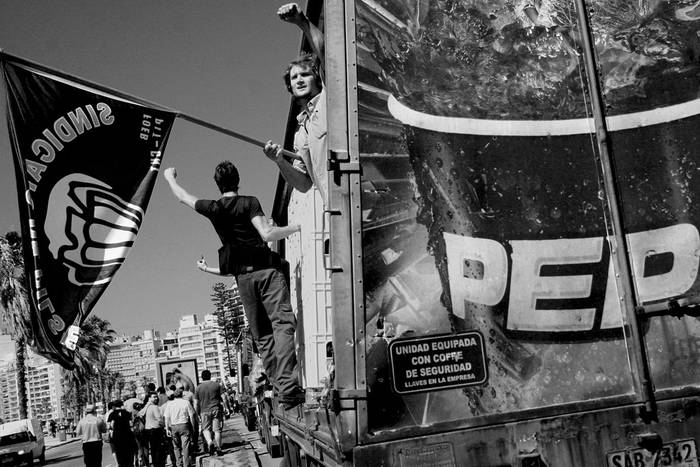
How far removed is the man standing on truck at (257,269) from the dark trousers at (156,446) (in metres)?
10.9

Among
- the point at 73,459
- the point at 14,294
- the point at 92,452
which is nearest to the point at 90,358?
the point at 14,294

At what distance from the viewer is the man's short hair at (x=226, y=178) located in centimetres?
530

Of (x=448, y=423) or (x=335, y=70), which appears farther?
(x=335, y=70)

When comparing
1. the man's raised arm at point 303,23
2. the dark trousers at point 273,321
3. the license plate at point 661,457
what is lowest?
the license plate at point 661,457

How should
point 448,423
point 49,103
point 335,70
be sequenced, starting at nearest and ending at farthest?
1. point 448,423
2. point 335,70
3. point 49,103

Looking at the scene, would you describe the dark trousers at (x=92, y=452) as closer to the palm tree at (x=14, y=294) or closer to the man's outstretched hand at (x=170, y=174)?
the man's outstretched hand at (x=170, y=174)

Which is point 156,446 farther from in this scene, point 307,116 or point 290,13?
point 290,13

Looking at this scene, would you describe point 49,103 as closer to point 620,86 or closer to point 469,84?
point 469,84

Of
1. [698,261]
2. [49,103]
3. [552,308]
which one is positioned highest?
[49,103]

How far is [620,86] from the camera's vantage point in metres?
→ 3.02

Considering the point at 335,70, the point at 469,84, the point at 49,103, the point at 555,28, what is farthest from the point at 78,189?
the point at 555,28

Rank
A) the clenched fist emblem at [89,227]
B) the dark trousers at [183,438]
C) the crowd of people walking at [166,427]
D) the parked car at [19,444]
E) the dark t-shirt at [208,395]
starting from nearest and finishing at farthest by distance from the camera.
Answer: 1. the clenched fist emblem at [89,227]
2. the dark trousers at [183,438]
3. the crowd of people walking at [166,427]
4. the dark t-shirt at [208,395]
5. the parked car at [19,444]

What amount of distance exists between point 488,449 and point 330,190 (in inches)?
49.9

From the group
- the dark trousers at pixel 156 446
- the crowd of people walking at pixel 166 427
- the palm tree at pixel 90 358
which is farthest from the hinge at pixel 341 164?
the palm tree at pixel 90 358
